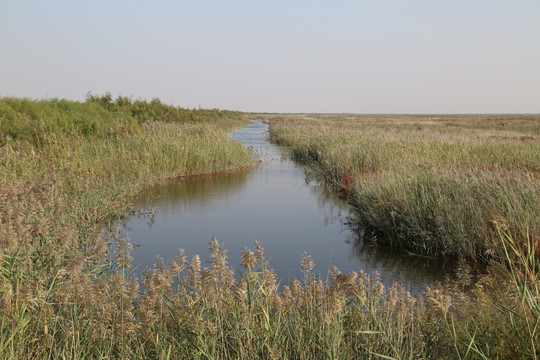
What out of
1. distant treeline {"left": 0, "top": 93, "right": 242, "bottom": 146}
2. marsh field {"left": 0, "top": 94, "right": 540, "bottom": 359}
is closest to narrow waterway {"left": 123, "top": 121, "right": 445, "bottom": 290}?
marsh field {"left": 0, "top": 94, "right": 540, "bottom": 359}

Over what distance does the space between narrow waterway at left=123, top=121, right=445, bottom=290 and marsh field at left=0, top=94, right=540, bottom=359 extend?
20.0 inches

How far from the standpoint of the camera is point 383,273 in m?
8.19

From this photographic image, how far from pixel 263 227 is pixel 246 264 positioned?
8293 mm

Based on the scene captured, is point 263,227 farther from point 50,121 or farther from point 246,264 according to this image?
point 50,121

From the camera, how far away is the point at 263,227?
1144 centimetres

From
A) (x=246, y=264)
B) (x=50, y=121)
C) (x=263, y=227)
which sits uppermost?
A: (x=50, y=121)

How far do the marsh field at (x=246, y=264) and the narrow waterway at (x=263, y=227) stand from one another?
508 mm

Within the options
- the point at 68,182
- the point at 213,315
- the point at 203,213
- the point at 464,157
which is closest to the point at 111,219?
the point at 68,182

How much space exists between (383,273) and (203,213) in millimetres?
6040

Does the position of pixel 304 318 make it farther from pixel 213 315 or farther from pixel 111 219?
pixel 111 219

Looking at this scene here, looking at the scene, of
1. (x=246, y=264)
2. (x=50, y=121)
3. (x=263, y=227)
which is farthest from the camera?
(x=50, y=121)

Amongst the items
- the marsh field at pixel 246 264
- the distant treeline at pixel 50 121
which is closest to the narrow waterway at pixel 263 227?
the marsh field at pixel 246 264

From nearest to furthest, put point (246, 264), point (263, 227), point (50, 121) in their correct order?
point (246, 264) < point (263, 227) < point (50, 121)

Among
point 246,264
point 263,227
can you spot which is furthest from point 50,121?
point 246,264
